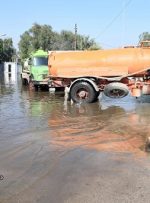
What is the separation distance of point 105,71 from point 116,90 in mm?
1105

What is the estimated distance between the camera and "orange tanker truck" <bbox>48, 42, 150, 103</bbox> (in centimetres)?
1667

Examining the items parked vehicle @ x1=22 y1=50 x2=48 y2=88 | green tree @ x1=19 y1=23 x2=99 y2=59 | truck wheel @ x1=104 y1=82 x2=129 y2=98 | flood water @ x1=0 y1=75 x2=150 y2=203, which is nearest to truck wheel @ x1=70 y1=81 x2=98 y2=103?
truck wheel @ x1=104 y1=82 x2=129 y2=98

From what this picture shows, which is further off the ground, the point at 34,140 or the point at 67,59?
the point at 67,59

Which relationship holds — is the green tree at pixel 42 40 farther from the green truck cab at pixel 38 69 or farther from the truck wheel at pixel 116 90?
the truck wheel at pixel 116 90

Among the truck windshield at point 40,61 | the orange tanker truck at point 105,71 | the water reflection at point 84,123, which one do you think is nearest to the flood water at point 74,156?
the water reflection at point 84,123

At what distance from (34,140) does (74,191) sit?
3.68 meters

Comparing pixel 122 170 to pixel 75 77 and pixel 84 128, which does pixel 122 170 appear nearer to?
pixel 84 128

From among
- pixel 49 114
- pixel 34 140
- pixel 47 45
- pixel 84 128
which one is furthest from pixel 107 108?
pixel 47 45

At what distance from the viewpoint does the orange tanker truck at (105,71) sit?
16.7 metres

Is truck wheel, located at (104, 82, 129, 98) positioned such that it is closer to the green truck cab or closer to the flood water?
the flood water

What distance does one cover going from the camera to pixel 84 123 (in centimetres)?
1188

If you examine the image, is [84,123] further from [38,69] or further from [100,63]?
[38,69]

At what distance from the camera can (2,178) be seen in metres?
6.43

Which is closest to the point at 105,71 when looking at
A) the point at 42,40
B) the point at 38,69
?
the point at 38,69
